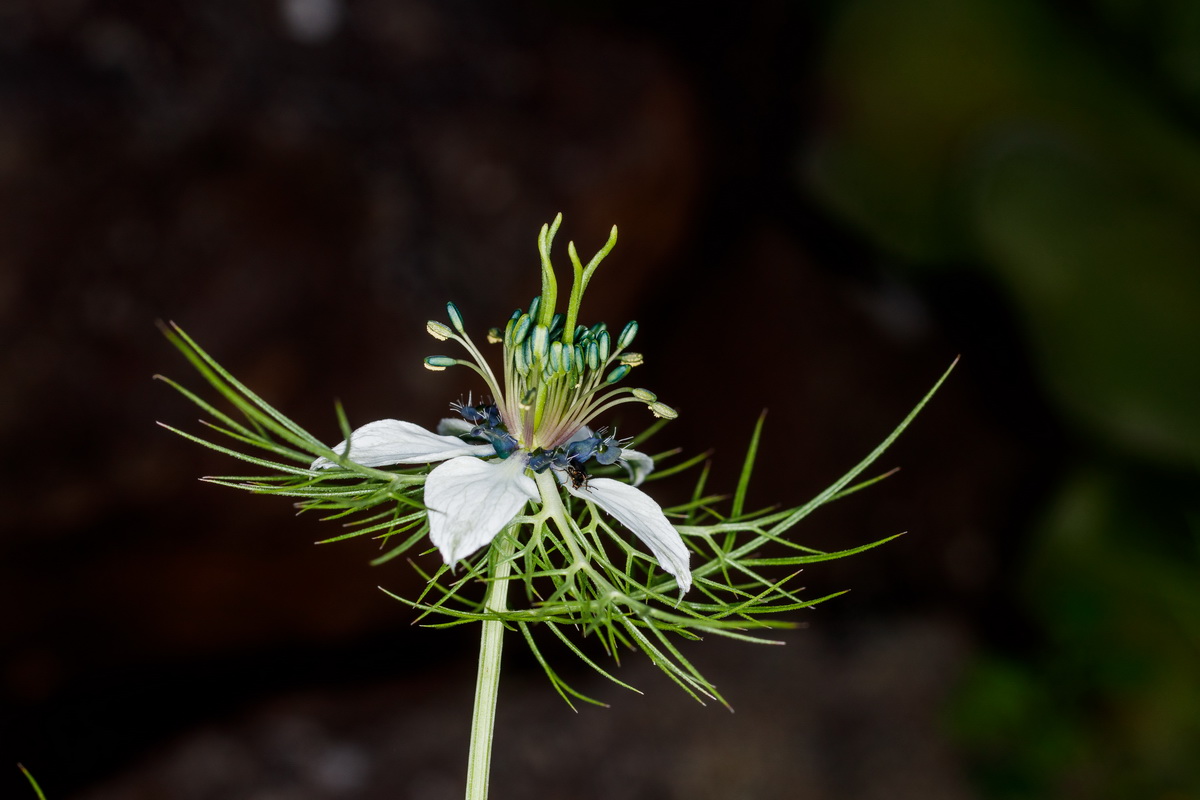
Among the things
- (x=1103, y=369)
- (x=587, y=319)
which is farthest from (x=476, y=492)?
(x=1103, y=369)

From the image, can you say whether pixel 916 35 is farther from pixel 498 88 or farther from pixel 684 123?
pixel 498 88

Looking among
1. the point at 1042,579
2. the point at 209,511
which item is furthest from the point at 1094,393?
the point at 209,511

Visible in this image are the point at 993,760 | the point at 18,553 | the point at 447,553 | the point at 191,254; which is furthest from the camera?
the point at 993,760

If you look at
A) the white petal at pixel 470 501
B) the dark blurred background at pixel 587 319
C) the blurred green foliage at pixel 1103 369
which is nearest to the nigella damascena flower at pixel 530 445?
the white petal at pixel 470 501

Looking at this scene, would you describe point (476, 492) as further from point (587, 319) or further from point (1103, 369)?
point (1103, 369)

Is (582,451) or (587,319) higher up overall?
(582,451)

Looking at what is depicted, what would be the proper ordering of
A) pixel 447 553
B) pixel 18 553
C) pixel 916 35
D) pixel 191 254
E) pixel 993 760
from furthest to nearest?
pixel 916 35 → pixel 993 760 → pixel 191 254 → pixel 18 553 → pixel 447 553

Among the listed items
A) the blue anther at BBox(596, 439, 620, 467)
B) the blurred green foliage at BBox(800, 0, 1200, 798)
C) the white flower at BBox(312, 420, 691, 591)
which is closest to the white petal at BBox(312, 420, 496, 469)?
the white flower at BBox(312, 420, 691, 591)

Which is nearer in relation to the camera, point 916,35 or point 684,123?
point 684,123
